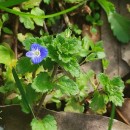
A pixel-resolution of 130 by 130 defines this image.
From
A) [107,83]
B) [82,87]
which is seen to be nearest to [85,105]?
[82,87]

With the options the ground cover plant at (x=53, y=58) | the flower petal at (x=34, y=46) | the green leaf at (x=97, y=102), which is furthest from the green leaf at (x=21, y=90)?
the green leaf at (x=97, y=102)

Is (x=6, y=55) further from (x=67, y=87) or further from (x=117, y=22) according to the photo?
(x=117, y=22)

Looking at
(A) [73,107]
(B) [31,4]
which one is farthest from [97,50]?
(B) [31,4]

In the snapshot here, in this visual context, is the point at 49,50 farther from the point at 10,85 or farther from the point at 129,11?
the point at 129,11

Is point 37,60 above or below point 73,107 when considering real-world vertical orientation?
above

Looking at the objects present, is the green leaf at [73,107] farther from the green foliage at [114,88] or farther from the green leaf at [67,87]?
the green leaf at [67,87]

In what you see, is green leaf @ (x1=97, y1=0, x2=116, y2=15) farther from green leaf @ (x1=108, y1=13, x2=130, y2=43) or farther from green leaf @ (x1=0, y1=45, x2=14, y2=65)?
green leaf @ (x1=0, y1=45, x2=14, y2=65)

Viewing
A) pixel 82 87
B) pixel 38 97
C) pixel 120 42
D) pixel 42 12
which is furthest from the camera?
pixel 120 42
